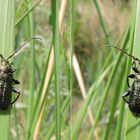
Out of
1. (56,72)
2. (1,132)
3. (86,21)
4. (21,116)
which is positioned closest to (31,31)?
(56,72)

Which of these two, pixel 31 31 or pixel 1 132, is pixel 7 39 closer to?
pixel 1 132

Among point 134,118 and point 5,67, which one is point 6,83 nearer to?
point 5,67

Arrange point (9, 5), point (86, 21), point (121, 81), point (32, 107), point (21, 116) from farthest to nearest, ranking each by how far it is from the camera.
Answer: point (86, 21), point (21, 116), point (32, 107), point (121, 81), point (9, 5)

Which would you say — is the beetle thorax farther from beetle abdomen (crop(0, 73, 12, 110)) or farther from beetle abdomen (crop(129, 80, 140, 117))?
beetle abdomen (crop(129, 80, 140, 117))

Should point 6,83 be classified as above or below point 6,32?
below

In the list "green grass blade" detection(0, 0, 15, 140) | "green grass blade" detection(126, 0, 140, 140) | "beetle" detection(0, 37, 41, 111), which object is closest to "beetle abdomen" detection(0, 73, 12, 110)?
"beetle" detection(0, 37, 41, 111)

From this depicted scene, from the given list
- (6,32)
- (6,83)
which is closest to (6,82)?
(6,83)

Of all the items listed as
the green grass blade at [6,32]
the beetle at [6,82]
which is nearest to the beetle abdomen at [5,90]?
the beetle at [6,82]

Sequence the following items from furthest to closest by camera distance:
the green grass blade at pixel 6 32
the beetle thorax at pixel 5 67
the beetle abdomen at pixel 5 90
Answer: the beetle thorax at pixel 5 67
the beetle abdomen at pixel 5 90
the green grass blade at pixel 6 32

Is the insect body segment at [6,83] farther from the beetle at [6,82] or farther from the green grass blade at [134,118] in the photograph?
the green grass blade at [134,118]

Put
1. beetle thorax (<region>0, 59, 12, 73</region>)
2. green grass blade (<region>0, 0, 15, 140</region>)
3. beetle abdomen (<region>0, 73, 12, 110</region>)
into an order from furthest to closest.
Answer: beetle thorax (<region>0, 59, 12, 73</region>) → beetle abdomen (<region>0, 73, 12, 110</region>) → green grass blade (<region>0, 0, 15, 140</region>)

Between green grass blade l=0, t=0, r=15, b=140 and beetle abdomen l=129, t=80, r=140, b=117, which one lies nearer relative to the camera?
green grass blade l=0, t=0, r=15, b=140
